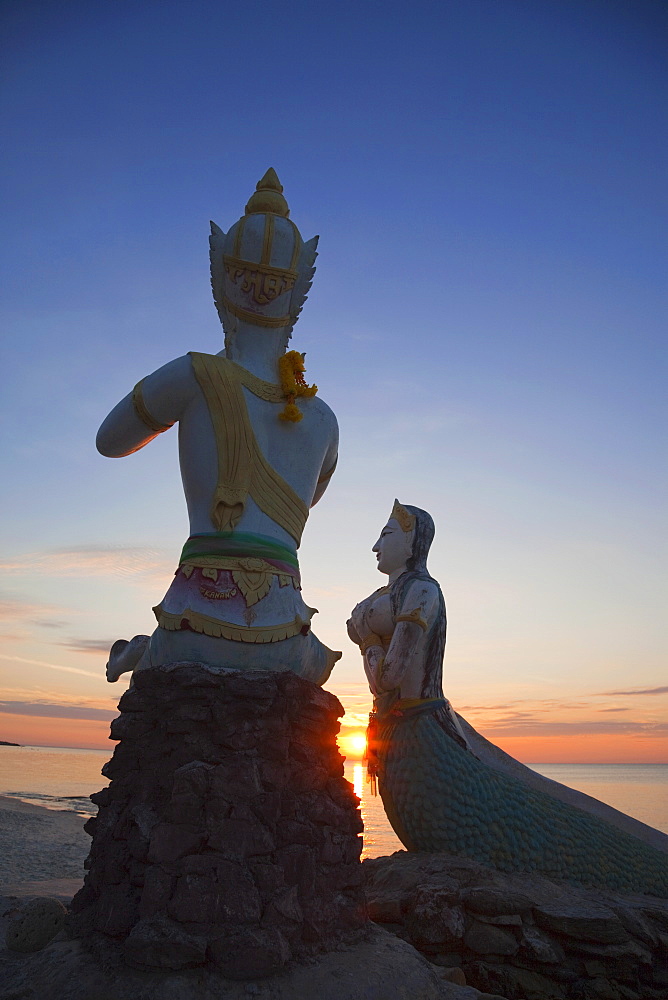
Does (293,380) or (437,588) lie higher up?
(293,380)

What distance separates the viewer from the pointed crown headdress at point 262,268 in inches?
159

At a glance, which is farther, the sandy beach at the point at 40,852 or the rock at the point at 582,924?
the sandy beach at the point at 40,852

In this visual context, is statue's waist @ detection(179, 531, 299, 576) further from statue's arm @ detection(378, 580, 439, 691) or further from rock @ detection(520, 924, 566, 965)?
rock @ detection(520, 924, 566, 965)

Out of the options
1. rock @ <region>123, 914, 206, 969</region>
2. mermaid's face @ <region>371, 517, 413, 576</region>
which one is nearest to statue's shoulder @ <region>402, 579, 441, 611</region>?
mermaid's face @ <region>371, 517, 413, 576</region>

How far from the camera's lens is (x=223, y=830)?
9.98ft

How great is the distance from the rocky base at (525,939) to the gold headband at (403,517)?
2122 mm

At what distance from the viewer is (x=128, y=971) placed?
9.29 feet

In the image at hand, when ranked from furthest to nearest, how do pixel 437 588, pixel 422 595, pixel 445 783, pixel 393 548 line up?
pixel 393 548, pixel 437 588, pixel 422 595, pixel 445 783

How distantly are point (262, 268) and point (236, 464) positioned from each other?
1.08 meters

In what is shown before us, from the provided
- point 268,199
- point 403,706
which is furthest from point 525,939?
point 268,199

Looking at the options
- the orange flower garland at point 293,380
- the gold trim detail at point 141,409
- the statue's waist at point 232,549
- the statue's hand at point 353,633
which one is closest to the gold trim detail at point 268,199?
the orange flower garland at point 293,380

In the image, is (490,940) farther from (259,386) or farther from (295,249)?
A: (295,249)

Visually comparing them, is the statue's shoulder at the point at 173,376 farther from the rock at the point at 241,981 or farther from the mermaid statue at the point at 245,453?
the rock at the point at 241,981

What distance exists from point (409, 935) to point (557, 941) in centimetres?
78
